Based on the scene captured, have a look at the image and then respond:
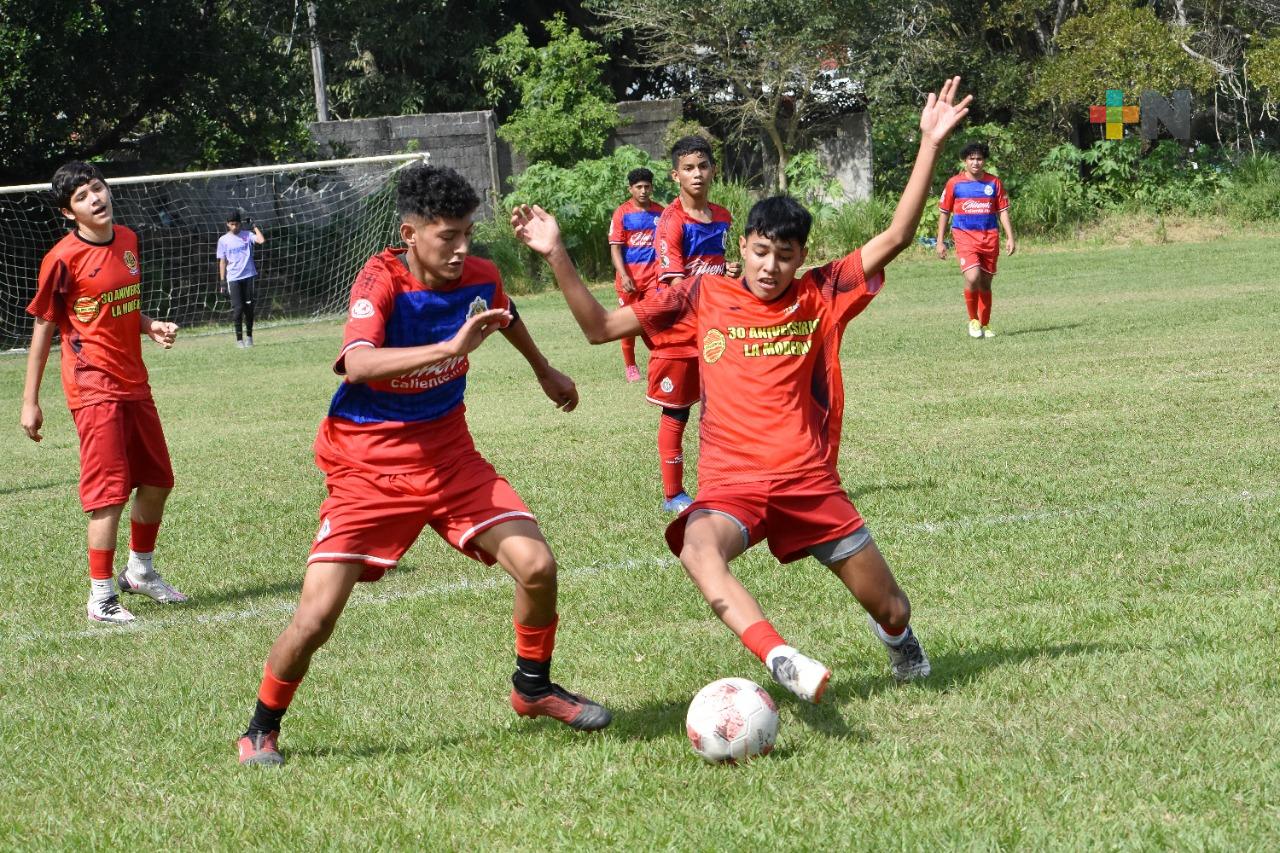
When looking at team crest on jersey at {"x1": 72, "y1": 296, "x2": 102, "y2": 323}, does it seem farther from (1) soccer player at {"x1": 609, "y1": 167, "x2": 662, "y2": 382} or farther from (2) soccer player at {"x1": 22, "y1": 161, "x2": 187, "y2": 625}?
(1) soccer player at {"x1": 609, "y1": 167, "x2": 662, "y2": 382}

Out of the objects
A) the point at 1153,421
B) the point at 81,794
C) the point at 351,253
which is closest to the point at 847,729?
the point at 81,794

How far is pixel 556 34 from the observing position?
102 feet

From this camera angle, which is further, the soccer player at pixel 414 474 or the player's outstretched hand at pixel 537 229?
the player's outstretched hand at pixel 537 229

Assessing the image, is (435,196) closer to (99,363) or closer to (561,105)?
(99,363)

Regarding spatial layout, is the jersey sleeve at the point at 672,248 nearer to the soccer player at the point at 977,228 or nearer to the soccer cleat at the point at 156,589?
the soccer cleat at the point at 156,589

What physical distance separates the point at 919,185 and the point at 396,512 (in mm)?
1943

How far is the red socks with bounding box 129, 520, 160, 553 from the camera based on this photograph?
23.1 feet

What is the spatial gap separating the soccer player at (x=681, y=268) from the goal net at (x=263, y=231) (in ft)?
49.5

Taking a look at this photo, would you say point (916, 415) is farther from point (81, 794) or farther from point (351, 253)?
point (351, 253)

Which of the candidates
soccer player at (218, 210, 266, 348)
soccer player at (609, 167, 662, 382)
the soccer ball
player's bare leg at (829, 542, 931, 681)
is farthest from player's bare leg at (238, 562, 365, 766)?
soccer player at (218, 210, 266, 348)

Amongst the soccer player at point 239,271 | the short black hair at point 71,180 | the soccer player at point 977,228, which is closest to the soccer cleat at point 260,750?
the short black hair at point 71,180

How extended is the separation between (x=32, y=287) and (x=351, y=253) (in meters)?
5.17

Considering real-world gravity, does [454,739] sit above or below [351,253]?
above

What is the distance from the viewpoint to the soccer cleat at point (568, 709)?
15.1 ft
